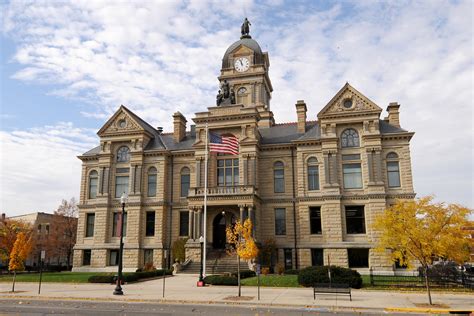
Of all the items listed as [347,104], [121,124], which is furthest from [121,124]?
[347,104]

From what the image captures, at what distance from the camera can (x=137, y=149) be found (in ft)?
149

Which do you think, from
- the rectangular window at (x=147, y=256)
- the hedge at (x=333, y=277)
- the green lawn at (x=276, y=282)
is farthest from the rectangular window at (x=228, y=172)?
the hedge at (x=333, y=277)

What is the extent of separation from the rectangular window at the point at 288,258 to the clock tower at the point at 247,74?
19.0 metres

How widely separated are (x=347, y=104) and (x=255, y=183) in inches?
481

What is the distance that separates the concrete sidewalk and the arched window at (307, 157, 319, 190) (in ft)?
55.2

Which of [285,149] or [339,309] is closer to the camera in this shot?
[339,309]

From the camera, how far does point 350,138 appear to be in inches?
1608

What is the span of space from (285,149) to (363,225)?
10763 millimetres

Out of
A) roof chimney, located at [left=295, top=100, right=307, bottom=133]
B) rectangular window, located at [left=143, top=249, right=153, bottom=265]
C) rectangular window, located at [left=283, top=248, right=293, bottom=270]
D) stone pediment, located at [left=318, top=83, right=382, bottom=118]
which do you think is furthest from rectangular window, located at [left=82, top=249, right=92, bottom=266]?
stone pediment, located at [left=318, top=83, right=382, bottom=118]

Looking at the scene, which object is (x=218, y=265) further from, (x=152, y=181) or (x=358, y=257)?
(x=152, y=181)

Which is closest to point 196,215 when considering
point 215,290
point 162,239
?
point 162,239

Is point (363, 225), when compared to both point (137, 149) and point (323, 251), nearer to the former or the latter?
point (323, 251)

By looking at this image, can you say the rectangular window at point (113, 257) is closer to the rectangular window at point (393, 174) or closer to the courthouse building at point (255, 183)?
the courthouse building at point (255, 183)

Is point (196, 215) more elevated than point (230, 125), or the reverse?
point (230, 125)
